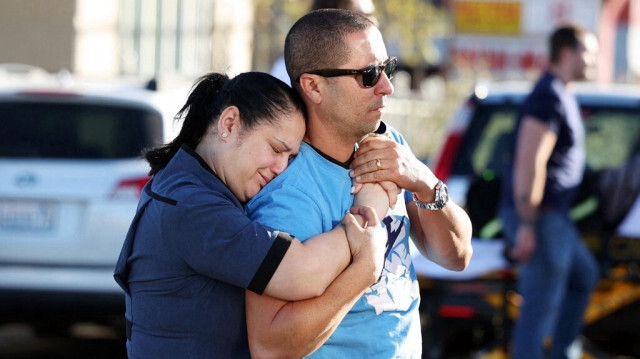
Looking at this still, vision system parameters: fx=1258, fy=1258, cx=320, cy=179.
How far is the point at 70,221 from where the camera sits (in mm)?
6840

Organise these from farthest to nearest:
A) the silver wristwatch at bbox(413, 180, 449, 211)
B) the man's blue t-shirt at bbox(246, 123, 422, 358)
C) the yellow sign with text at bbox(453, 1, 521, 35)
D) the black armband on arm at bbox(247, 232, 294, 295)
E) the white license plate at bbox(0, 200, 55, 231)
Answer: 1. the yellow sign with text at bbox(453, 1, 521, 35)
2. the white license plate at bbox(0, 200, 55, 231)
3. the silver wristwatch at bbox(413, 180, 449, 211)
4. the man's blue t-shirt at bbox(246, 123, 422, 358)
5. the black armband on arm at bbox(247, 232, 294, 295)

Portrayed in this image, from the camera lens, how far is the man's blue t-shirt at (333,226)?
2.83 metres

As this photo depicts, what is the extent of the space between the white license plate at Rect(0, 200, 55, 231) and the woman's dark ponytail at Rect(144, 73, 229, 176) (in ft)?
12.8

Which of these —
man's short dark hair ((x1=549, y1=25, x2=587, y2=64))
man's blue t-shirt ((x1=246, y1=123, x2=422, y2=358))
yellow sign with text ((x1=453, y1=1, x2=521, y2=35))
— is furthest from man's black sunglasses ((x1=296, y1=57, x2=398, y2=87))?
yellow sign with text ((x1=453, y1=1, x2=521, y2=35))

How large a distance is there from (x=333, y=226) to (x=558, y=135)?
3585 mm

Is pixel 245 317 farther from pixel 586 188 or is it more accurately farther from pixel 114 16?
pixel 114 16

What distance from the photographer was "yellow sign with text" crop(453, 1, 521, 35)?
1300 inches

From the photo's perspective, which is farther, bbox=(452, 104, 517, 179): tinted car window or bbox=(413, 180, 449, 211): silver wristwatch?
bbox=(452, 104, 517, 179): tinted car window

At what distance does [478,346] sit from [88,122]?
2526 millimetres

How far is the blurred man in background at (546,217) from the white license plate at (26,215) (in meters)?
2.46

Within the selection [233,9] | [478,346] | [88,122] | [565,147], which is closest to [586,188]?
[565,147]

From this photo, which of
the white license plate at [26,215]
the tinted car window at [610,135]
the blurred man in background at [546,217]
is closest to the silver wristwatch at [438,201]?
the blurred man in background at [546,217]

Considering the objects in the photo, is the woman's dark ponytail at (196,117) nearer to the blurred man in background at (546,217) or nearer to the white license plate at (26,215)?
the blurred man in background at (546,217)

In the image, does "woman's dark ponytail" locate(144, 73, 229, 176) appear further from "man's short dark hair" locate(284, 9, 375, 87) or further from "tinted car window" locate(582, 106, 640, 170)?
"tinted car window" locate(582, 106, 640, 170)
